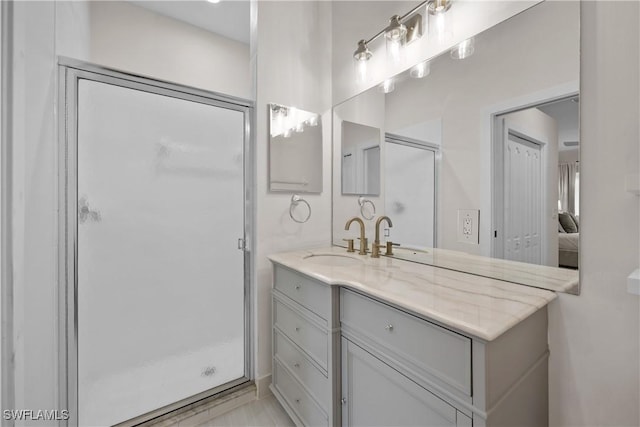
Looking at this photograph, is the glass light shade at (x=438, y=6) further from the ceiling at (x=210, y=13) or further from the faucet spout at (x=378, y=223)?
the ceiling at (x=210, y=13)

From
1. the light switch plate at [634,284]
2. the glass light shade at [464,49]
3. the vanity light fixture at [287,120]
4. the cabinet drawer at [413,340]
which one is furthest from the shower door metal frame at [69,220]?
the light switch plate at [634,284]

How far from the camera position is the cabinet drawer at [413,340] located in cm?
72

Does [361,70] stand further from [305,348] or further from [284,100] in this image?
[305,348]

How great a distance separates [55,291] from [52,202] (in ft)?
1.33

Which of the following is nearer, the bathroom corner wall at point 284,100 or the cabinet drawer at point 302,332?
the cabinet drawer at point 302,332

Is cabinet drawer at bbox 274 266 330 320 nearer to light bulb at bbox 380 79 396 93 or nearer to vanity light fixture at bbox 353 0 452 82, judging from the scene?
light bulb at bbox 380 79 396 93

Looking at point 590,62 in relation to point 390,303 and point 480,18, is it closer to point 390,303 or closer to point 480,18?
point 480,18

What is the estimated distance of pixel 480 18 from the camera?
3.78ft

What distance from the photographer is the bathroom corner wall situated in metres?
1.64

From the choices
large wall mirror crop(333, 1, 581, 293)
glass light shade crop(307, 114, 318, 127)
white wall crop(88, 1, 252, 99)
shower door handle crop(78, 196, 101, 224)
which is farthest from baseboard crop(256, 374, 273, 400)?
white wall crop(88, 1, 252, 99)

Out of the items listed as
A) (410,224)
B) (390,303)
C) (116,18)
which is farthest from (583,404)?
(116,18)

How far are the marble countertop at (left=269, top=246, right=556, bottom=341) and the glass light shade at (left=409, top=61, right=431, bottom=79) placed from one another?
987 millimetres

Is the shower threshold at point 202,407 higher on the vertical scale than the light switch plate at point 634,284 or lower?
lower

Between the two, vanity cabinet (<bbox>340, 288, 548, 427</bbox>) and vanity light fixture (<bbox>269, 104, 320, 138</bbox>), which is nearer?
vanity cabinet (<bbox>340, 288, 548, 427</bbox>)
